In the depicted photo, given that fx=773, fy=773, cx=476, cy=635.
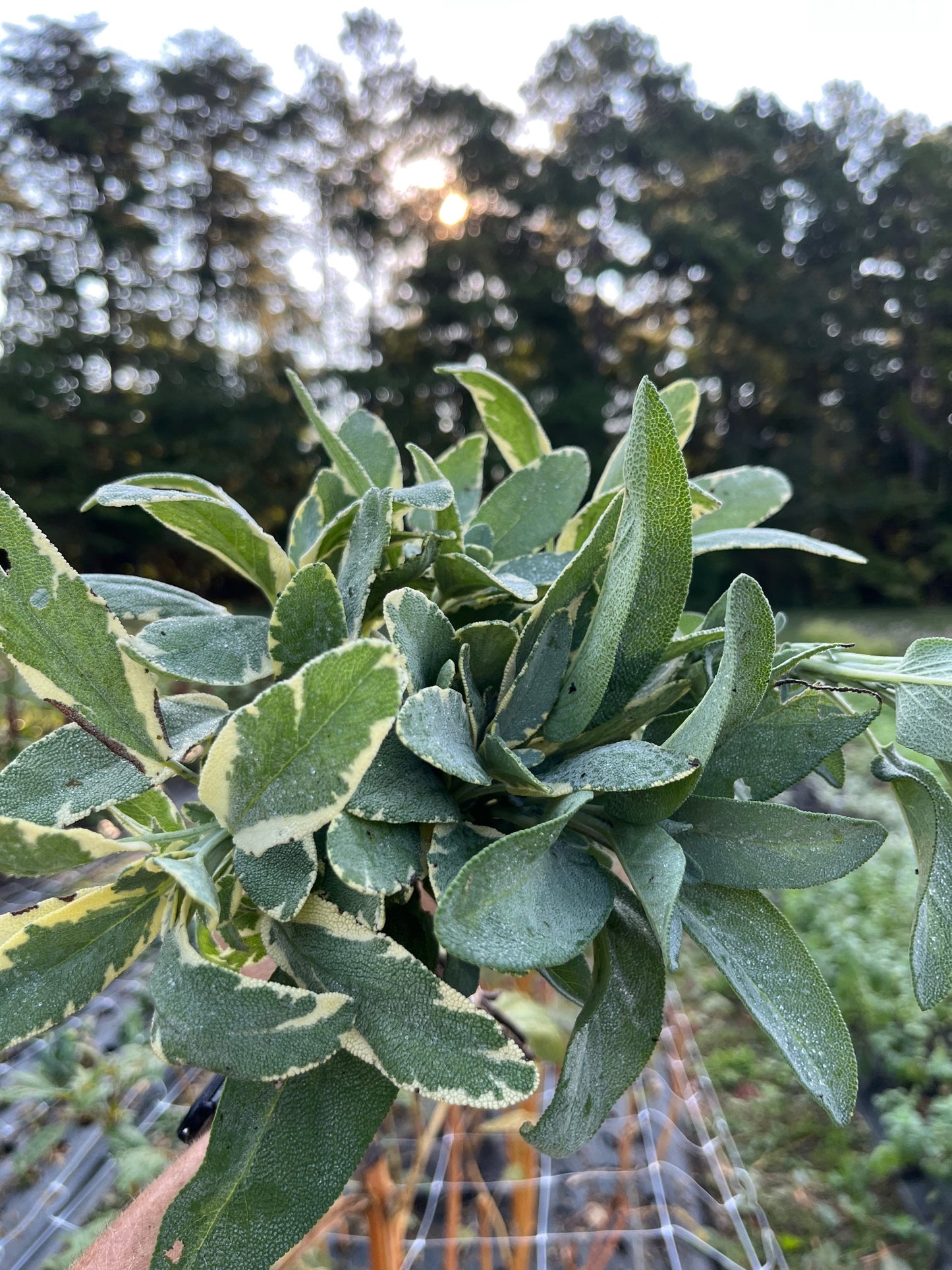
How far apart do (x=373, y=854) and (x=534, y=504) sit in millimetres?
252

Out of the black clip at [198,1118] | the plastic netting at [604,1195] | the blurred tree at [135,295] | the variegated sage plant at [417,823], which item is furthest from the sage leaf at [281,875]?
the blurred tree at [135,295]

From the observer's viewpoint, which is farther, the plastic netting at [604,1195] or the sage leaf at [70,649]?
the plastic netting at [604,1195]

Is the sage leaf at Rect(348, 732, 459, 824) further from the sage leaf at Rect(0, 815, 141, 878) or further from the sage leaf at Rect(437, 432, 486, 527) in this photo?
the sage leaf at Rect(437, 432, 486, 527)

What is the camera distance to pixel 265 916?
0.29 meters

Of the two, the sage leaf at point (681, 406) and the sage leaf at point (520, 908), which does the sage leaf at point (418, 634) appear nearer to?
the sage leaf at point (520, 908)

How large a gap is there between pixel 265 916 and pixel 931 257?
11.9 meters

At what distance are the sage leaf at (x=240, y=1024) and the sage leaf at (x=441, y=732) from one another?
0.08 m

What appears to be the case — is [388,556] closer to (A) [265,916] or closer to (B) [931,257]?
(A) [265,916]

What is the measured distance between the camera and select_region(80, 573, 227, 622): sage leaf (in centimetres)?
34

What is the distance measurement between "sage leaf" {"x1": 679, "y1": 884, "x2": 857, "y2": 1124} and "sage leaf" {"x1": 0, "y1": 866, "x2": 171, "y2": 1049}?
0.62 feet

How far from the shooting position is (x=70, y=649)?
26cm

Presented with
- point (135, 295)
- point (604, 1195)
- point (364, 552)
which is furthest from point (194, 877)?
point (135, 295)

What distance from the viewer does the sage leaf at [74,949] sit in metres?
0.24

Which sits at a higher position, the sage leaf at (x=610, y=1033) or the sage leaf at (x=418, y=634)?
the sage leaf at (x=418, y=634)
